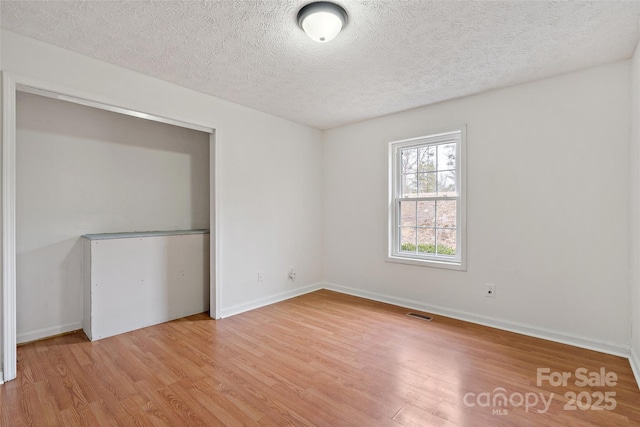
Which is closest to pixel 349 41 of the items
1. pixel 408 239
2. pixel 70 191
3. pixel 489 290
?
pixel 408 239

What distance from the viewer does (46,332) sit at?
3010 mm

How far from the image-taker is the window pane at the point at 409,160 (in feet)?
13.2

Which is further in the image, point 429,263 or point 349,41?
point 429,263

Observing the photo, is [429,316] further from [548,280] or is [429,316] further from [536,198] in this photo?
[536,198]

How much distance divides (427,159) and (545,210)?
1403 millimetres

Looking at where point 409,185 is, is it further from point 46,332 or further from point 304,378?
point 46,332

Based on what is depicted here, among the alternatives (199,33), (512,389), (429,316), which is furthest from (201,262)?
(512,389)

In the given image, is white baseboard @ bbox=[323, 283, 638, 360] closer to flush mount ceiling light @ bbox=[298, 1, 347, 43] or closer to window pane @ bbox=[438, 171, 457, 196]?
window pane @ bbox=[438, 171, 457, 196]

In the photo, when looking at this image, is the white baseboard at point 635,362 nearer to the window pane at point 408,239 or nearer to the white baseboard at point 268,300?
the window pane at point 408,239

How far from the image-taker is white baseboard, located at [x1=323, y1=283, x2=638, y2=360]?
266 cm

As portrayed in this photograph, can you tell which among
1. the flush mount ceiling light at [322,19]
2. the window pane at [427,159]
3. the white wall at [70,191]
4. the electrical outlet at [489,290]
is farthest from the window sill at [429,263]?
the white wall at [70,191]

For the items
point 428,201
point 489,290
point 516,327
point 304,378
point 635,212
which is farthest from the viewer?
point 428,201

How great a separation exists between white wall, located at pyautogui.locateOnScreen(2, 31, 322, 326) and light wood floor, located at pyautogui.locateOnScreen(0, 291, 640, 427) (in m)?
0.88

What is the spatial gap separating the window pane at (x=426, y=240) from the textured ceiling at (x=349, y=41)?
1660 mm
